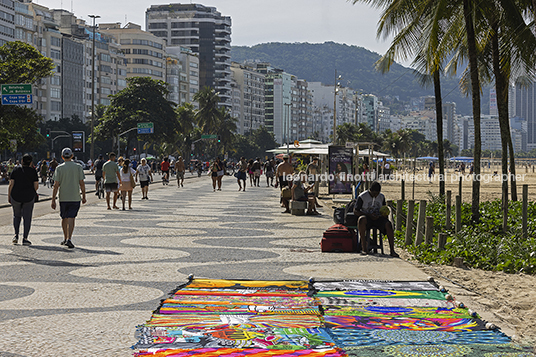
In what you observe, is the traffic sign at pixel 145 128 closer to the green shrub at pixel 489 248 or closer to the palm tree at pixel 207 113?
the palm tree at pixel 207 113

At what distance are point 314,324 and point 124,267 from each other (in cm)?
413

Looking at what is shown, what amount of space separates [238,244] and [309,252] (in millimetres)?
Answer: 1507

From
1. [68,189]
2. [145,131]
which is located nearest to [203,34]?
[145,131]

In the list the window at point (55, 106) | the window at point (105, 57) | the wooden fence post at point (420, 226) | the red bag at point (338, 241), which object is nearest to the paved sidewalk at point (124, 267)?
the red bag at point (338, 241)

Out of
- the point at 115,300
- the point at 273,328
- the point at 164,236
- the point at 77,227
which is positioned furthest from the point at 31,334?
the point at 77,227

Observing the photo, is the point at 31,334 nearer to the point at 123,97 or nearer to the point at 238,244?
the point at 238,244

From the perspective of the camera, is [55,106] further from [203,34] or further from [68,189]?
[68,189]

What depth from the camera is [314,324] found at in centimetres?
588

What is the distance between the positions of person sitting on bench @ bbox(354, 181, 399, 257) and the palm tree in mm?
94534

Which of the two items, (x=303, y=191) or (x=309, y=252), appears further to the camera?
(x=303, y=191)

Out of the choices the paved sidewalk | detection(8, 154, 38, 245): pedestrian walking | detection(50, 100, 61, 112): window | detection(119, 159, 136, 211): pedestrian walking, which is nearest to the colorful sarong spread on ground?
the paved sidewalk

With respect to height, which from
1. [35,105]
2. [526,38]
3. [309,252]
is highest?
[35,105]

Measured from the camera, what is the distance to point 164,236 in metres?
13.3

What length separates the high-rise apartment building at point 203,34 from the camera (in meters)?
164
